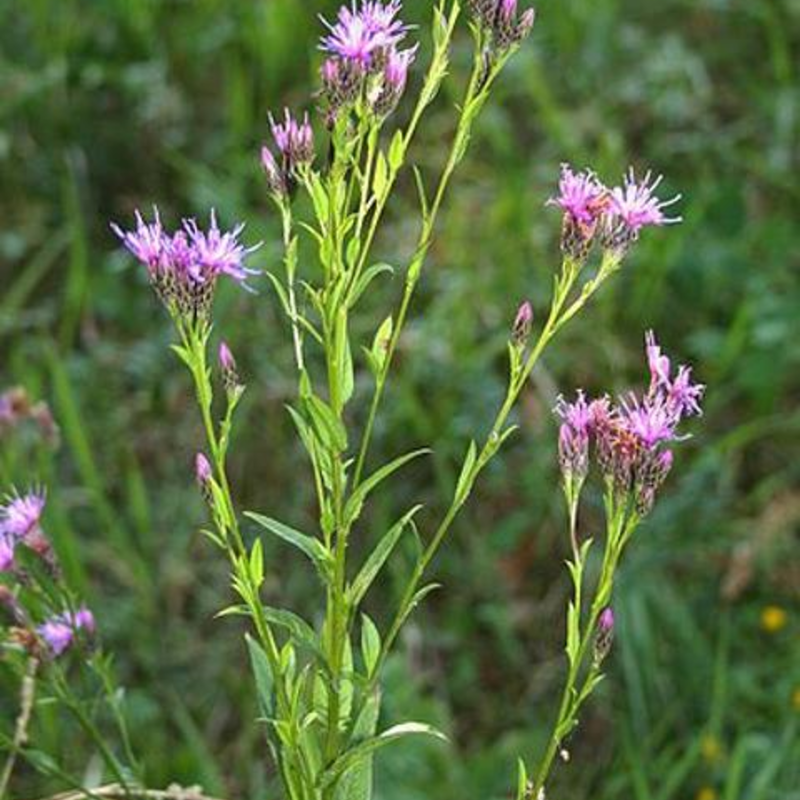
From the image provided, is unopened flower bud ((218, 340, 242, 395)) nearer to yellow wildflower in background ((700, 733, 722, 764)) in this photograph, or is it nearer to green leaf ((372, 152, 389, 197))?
green leaf ((372, 152, 389, 197))

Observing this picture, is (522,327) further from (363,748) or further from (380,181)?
(363,748)

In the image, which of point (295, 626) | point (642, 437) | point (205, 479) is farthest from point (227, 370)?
point (642, 437)

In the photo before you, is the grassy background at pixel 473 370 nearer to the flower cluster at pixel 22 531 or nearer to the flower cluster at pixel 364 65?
the flower cluster at pixel 22 531

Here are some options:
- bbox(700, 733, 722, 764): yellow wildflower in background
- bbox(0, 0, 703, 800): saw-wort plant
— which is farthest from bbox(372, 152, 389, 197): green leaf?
bbox(700, 733, 722, 764): yellow wildflower in background

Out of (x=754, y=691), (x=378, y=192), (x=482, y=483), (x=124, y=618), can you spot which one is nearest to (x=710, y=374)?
(x=482, y=483)

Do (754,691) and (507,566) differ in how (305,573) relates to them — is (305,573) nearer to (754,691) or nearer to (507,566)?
(507,566)

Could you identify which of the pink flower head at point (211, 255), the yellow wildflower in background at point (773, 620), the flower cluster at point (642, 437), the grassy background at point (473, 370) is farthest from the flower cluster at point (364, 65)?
the yellow wildflower in background at point (773, 620)
